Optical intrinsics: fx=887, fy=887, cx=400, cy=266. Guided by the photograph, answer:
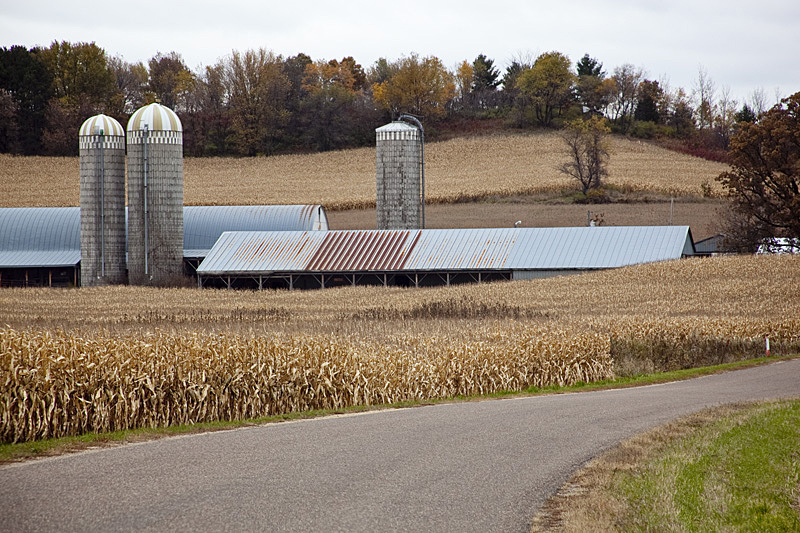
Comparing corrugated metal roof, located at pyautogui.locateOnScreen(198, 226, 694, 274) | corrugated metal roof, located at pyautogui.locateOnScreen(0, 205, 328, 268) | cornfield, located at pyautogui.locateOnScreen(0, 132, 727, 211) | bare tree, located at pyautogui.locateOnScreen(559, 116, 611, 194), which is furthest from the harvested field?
corrugated metal roof, located at pyautogui.locateOnScreen(198, 226, 694, 274)

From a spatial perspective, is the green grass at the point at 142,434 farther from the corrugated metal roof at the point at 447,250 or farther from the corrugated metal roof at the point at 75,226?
the corrugated metal roof at the point at 75,226

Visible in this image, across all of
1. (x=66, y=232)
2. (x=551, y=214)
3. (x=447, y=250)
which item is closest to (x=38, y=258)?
(x=66, y=232)

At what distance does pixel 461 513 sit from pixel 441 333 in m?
14.8

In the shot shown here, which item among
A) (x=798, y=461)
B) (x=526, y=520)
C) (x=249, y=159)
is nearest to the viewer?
(x=526, y=520)

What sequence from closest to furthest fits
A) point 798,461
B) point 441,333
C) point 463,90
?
point 798,461 → point 441,333 → point 463,90

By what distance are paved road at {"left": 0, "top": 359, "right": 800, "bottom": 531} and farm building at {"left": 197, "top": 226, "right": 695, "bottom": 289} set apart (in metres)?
34.5

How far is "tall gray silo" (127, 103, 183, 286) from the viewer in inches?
2076

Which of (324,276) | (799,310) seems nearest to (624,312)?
(799,310)

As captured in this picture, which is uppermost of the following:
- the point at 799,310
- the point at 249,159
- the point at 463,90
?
the point at 463,90

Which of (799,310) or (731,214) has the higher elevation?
(731,214)

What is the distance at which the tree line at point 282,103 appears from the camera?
102875 mm

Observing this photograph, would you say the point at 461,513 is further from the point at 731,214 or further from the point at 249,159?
the point at 249,159

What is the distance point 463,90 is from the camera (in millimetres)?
134875

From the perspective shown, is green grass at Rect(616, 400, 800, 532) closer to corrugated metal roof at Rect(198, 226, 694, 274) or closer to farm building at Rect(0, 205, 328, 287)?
corrugated metal roof at Rect(198, 226, 694, 274)
